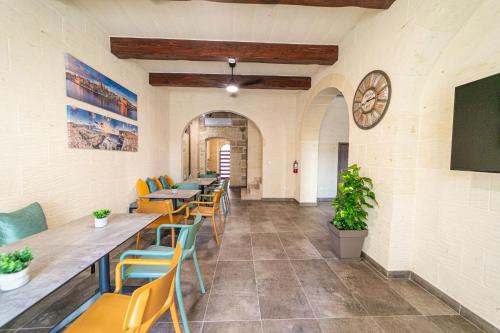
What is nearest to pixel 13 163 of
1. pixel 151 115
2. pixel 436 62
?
pixel 151 115

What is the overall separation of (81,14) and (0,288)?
3432mm

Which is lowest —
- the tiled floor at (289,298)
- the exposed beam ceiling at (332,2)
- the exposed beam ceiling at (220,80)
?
the tiled floor at (289,298)

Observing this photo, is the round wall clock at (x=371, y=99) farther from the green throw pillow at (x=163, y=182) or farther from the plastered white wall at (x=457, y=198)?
the green throw pillow at (x=163, y=182)

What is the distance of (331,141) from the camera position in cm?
634

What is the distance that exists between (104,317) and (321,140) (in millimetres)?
6309

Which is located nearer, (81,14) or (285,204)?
(81,14)

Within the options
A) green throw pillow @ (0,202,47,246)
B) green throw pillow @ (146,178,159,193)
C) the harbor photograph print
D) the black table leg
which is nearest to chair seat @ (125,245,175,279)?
the black table leg

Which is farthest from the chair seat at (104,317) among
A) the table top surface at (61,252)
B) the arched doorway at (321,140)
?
the arched doorway at (321,140)

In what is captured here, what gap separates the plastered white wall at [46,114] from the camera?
1.89 meters

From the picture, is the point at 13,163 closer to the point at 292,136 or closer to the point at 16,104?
the point at 16,104

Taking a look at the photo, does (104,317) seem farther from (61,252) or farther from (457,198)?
(457,198)

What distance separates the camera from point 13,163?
6.32ft

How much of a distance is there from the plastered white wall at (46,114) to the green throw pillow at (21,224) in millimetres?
215

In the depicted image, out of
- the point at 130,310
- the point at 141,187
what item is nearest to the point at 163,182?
the point at 141,187
